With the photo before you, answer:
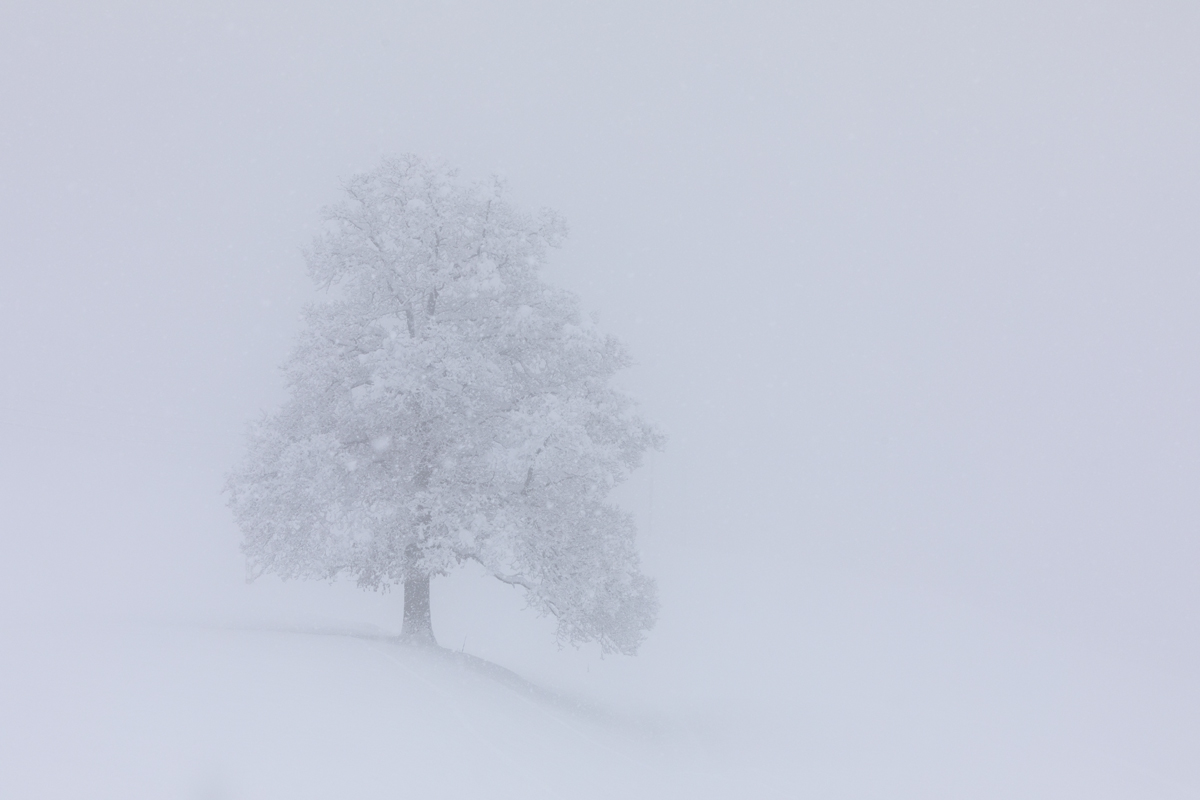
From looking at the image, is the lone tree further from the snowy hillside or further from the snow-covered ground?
the snowy hillside

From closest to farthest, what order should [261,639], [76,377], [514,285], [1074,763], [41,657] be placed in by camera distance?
[41,657], [261,639], [514,285], [1074,763], [76,377]

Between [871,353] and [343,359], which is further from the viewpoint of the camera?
[871,353]

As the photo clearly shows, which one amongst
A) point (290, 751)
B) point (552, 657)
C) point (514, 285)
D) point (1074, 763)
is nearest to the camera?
point (290, 751)

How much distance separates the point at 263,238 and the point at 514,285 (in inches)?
7453

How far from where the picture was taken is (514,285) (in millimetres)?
18812

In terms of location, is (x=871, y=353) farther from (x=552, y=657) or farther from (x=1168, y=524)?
(x=552, y=657)

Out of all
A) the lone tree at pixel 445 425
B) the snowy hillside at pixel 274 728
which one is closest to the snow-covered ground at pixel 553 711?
the snowy hillside at pixel 274 728

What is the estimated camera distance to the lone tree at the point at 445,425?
54.6ft

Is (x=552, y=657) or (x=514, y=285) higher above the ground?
(x=514, y=285)

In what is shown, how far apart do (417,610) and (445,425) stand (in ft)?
13.9

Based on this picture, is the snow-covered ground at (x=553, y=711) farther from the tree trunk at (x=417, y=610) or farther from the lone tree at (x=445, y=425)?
the lone tree at (x=445, y=425)

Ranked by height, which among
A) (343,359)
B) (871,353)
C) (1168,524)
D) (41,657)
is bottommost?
(41,657)

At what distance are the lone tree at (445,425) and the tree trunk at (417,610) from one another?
45 mm

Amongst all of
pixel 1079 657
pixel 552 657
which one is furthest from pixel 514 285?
pixel 1079 657
